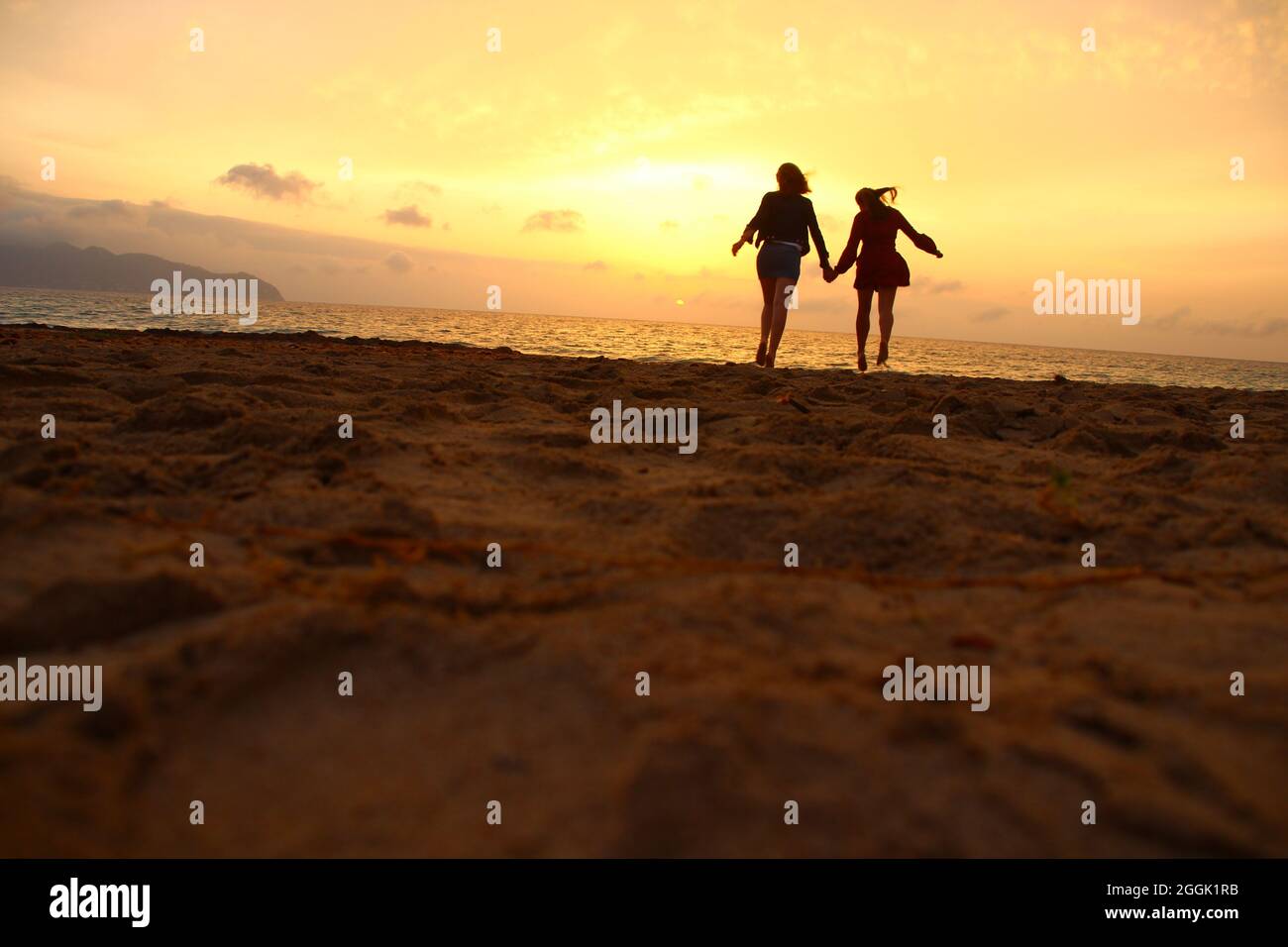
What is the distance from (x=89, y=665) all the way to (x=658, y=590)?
969 millimetres

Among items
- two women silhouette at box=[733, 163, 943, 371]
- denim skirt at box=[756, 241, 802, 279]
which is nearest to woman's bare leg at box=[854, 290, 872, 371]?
two women silhouette at box=[733, 163, 943, 371]

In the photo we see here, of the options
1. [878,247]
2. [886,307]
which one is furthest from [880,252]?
[886,307]

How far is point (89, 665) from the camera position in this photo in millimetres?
1171

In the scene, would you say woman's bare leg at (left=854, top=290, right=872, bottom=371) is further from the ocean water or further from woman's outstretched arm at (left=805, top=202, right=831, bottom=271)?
the ocean water

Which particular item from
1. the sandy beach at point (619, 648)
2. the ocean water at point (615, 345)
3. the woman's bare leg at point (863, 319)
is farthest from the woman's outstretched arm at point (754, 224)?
the sandy beach at point (619, 648)

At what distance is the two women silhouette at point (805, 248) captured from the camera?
7016mm

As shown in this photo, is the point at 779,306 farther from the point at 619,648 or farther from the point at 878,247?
the point at 619,648

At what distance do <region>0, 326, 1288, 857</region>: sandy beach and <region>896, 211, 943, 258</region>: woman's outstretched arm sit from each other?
16.3 feet

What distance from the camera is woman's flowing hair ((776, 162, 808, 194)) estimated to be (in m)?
7.05

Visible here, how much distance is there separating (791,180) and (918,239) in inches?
54.6

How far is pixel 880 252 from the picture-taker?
733cm

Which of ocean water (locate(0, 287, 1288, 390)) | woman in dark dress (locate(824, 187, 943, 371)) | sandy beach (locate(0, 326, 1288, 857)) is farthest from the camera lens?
ocean water (locate(0, 287, 1288, 390))

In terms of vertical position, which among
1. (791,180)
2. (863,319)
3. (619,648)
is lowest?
(619,648)
